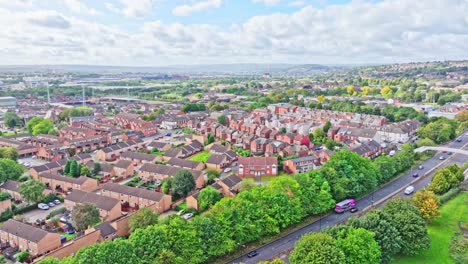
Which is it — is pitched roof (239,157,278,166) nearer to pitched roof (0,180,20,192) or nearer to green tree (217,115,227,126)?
pitched roof (0,180,20,192)

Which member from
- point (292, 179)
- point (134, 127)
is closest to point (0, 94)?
point (134, 127)

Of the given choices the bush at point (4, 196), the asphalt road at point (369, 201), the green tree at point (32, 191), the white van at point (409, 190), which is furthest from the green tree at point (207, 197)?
the white van at point (409, 190)

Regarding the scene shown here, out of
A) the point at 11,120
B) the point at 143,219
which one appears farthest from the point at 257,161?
the point at 11,120

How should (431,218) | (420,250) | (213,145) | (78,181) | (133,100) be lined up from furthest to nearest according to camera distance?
(133,100) < (213,145) < (78,181) < (431,218) < (420,250)

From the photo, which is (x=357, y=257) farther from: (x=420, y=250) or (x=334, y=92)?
(x=334, y=92)

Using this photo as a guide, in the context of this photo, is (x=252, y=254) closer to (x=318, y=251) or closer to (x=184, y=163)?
(x=318, y=251)

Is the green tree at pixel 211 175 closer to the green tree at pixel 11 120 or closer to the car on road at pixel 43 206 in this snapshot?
the car on road at pixel 43 206

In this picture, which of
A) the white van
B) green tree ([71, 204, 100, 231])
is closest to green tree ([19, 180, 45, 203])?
green tree ([71, 204, 100, 231])
